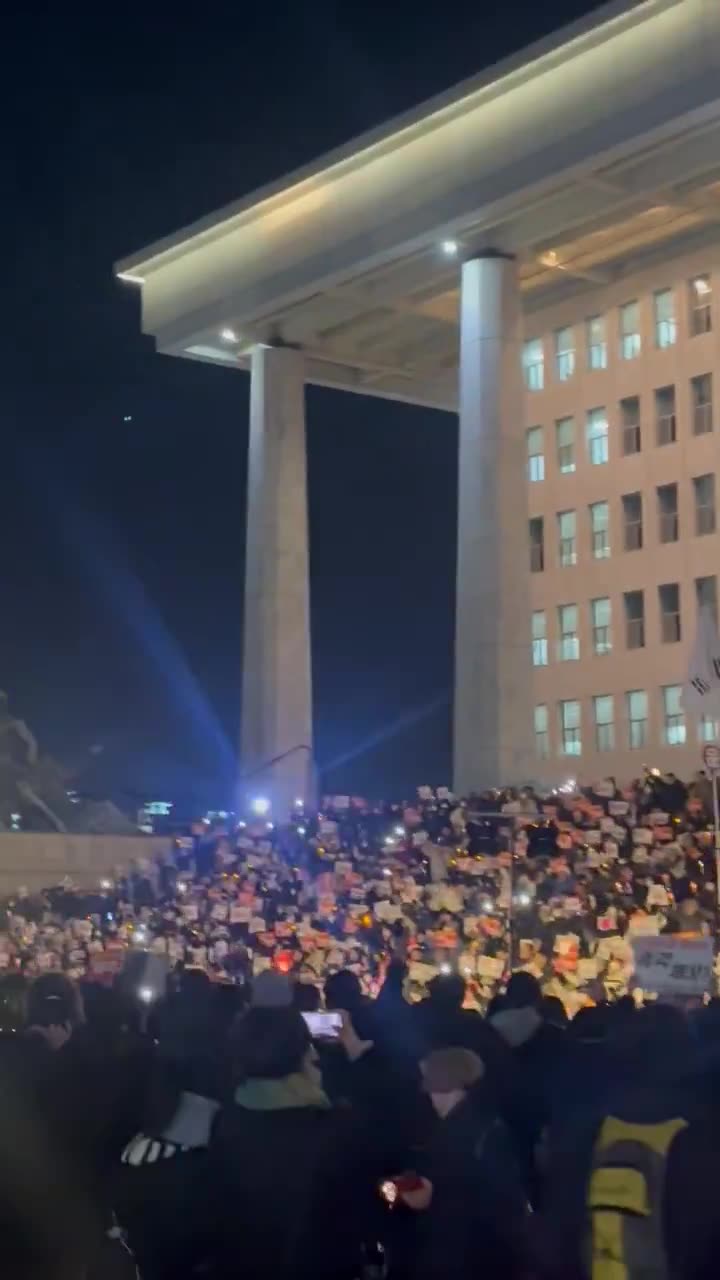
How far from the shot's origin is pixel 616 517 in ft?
126

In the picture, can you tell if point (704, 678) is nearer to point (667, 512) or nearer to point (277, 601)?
point (277, 601)

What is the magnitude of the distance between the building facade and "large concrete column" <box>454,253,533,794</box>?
476 centimetres

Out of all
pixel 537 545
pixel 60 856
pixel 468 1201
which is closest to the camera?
pixel 468 1201

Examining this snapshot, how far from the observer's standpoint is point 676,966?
12438 mm

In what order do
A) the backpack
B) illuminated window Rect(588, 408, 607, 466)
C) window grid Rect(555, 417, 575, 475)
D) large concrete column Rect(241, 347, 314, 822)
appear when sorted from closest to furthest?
the backpack → large concrete column Rect(241, 347, 314, 822) → illuminated window Rect(588, 408, 607, 466) → window grid Rect(555, 417, 575, 475)

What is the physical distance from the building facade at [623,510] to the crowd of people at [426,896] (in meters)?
10.7

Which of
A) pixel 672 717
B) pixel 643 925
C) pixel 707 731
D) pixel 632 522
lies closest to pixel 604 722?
pixel 672 717

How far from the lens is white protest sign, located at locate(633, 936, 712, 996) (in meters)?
12.4

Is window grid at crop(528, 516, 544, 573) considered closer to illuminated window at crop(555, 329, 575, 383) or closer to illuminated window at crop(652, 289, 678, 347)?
illuminated window at crop(555, 329, 575, 383)

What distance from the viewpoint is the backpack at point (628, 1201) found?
5.11m

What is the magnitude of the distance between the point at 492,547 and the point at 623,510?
8.27m

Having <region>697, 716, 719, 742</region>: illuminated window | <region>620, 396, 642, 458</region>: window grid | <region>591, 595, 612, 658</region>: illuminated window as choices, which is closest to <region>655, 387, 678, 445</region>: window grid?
<region>620, 396, 642, 458</region>: window grid

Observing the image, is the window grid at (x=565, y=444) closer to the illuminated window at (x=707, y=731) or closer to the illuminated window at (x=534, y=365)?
the illuminated window at (x=534, y=365)

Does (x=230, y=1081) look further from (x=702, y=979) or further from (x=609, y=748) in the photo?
(x=609, y=748)
